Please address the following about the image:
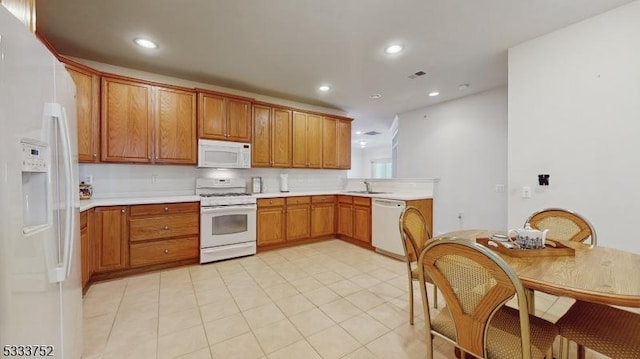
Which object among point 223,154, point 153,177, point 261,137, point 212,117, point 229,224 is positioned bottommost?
point 229,224

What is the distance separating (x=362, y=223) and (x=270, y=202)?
1.52 m

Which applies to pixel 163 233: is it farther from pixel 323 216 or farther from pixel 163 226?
pixel 323 216

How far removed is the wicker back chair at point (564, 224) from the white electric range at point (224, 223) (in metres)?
3.15

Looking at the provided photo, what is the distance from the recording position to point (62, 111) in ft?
3.77

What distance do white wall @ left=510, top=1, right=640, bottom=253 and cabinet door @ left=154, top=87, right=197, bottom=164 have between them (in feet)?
12.9

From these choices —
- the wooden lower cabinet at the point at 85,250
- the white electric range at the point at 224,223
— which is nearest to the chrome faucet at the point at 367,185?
the white electric range at the point at 224,223

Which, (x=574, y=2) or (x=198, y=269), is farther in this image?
(x=198, y=269)

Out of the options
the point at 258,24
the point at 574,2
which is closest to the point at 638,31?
the point at 574,2

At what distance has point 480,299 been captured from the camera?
1032 millimetres

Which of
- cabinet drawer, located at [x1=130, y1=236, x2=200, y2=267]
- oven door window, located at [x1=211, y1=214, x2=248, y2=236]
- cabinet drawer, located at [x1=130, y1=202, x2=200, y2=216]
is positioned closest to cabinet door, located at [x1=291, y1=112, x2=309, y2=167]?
oven door window, located at [x1=211, y1=214, x2=248, y2=236]

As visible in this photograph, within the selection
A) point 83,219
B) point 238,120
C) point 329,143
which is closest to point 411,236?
point 83,219

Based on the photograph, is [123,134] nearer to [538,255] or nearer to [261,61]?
[261,61]

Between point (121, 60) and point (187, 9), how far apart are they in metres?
1.60

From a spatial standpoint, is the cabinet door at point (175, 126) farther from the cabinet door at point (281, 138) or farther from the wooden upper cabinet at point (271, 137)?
the cabinet door at point (281, 138)
